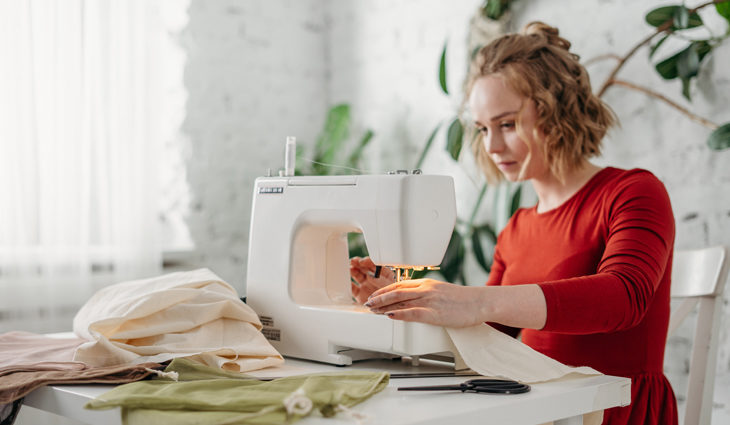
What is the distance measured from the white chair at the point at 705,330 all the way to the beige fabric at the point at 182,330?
38.6 inches

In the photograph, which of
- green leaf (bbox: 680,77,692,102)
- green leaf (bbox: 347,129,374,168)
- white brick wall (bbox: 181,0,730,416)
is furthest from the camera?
green leaf (bbox: 347,129,374,168)

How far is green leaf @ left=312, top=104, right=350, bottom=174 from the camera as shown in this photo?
3250mm

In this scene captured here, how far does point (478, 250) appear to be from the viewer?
9.12 ft

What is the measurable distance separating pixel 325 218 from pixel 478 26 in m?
1.68

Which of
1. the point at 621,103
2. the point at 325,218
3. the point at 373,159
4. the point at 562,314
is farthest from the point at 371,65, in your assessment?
the point at 562,314

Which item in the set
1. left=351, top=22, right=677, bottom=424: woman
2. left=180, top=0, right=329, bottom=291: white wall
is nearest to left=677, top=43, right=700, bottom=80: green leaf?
left=351, top=22, right=677, bottom=424: woman

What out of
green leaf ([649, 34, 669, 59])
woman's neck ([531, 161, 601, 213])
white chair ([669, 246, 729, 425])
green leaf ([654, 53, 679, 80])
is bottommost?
white chair ([669, 246, 729, 425])

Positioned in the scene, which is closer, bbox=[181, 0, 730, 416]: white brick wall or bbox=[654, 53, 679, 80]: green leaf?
bbox=[654, 53, 679, 80]: green leaf

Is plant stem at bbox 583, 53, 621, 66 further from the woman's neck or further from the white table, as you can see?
the white table

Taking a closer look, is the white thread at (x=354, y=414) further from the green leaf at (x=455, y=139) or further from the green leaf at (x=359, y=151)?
the green leaf at (x=359, y=151)

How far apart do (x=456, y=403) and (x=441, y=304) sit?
246 mm

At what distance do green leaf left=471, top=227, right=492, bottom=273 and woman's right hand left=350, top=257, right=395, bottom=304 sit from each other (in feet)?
3.87

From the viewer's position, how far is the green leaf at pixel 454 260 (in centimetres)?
278

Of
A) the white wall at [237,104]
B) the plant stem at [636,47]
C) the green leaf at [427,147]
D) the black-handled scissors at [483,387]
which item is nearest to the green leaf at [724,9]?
the plant stem at [636,47]
